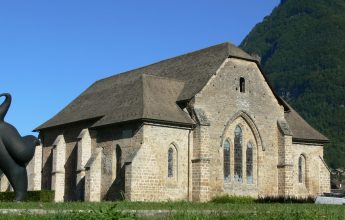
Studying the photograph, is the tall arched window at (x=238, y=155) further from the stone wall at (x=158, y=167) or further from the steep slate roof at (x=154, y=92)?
the steep slate roof at (x=154, y=92)

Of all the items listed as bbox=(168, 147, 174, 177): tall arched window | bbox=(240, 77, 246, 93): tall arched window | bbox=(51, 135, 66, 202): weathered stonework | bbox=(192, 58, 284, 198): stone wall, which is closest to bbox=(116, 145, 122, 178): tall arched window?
bbox=(168, 147, 174, 177): tall arched window

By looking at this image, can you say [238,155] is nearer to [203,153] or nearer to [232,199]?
[203,153]

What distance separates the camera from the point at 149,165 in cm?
3195

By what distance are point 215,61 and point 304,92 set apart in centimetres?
11971

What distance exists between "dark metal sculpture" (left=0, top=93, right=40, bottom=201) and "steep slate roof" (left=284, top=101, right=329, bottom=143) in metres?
20.8

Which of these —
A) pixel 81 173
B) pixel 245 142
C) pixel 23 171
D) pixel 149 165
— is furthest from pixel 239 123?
pixel 23 171

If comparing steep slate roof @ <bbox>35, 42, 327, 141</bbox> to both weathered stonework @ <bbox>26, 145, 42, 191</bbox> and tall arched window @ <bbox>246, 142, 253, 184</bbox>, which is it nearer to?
weathered stonework @ <bbox>26, 145, 42, 191</bbox>

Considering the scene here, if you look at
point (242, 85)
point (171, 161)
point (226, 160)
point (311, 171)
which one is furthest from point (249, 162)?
point (311, 171)

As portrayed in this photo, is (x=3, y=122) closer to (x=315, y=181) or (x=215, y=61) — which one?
(x=215, y=61)

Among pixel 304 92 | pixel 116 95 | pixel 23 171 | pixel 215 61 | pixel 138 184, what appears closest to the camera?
pixel 23 171

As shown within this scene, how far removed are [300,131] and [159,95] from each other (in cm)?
1182

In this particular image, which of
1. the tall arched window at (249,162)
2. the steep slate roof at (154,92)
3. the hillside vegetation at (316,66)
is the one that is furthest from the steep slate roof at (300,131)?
the hillside vegetation at (316,66)

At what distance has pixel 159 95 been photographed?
3503 centimetres

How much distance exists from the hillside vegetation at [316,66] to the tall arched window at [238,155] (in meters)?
84.7
